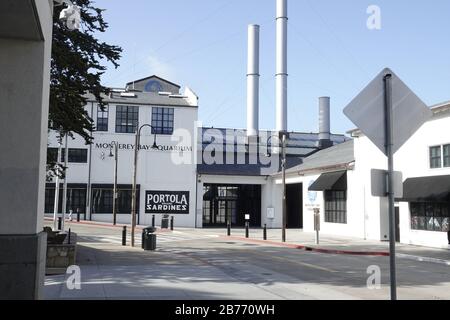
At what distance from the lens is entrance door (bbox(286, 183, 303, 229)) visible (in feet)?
151

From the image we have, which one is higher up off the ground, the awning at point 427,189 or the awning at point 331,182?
the awning at point 331,182

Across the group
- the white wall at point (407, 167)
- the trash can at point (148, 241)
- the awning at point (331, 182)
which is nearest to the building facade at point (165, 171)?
the awning at point (331, 182)

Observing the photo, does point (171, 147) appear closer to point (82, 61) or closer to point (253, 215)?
point (253, 215)

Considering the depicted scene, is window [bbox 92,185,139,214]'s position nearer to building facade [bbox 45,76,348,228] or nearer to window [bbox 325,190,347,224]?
building facade [bbox 45,76,348,228]

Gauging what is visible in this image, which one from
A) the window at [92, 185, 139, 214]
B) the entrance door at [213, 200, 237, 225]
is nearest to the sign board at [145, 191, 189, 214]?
the window at [92, 185, 139, 214]

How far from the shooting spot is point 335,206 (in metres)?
34.2

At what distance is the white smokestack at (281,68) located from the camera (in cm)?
5209

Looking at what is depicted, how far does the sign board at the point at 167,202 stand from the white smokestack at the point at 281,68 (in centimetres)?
1394

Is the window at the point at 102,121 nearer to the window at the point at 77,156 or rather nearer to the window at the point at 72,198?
the window at the point at 77,156

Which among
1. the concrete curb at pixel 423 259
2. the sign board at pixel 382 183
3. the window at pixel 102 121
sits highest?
the window at pixel 102 121

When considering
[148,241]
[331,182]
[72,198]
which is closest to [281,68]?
[331,182]

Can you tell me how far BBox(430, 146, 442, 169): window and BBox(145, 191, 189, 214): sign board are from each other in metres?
23.7

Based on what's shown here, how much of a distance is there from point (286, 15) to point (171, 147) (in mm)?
19712
